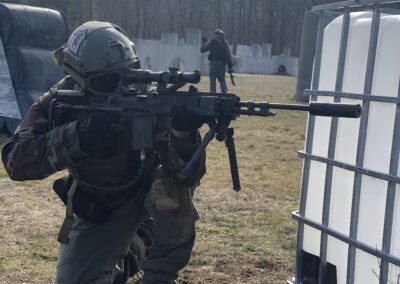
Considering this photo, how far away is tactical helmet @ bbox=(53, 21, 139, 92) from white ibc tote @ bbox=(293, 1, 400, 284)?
1080mm

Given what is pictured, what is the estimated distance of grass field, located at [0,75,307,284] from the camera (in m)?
4.70

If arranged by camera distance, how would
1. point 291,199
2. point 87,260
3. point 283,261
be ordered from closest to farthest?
point 87,260 → point 283,261 → point 291,199

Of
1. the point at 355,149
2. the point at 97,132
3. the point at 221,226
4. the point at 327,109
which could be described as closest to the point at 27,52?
the point at 221,226

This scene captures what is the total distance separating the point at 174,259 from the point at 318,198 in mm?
884

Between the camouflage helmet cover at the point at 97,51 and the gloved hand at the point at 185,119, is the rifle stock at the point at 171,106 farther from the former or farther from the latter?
the camouflage helmet cover at the point at 97,51

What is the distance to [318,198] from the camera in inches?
151

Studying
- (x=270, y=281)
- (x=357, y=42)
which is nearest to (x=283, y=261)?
(x=270, y=281)

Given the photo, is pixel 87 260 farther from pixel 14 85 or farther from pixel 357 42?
pixel 14 85

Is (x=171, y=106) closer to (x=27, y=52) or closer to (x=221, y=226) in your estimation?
(x=221, y=226)

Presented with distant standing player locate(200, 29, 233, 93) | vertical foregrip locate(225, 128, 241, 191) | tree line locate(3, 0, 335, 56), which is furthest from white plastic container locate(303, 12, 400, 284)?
tree line locate(3, 0, 335, 56)

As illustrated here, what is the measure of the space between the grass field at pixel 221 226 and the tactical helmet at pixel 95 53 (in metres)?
1.59

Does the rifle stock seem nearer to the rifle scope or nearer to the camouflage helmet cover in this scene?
the rifle scope

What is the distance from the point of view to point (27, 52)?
413 inches

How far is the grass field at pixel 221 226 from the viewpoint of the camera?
15.4ft
